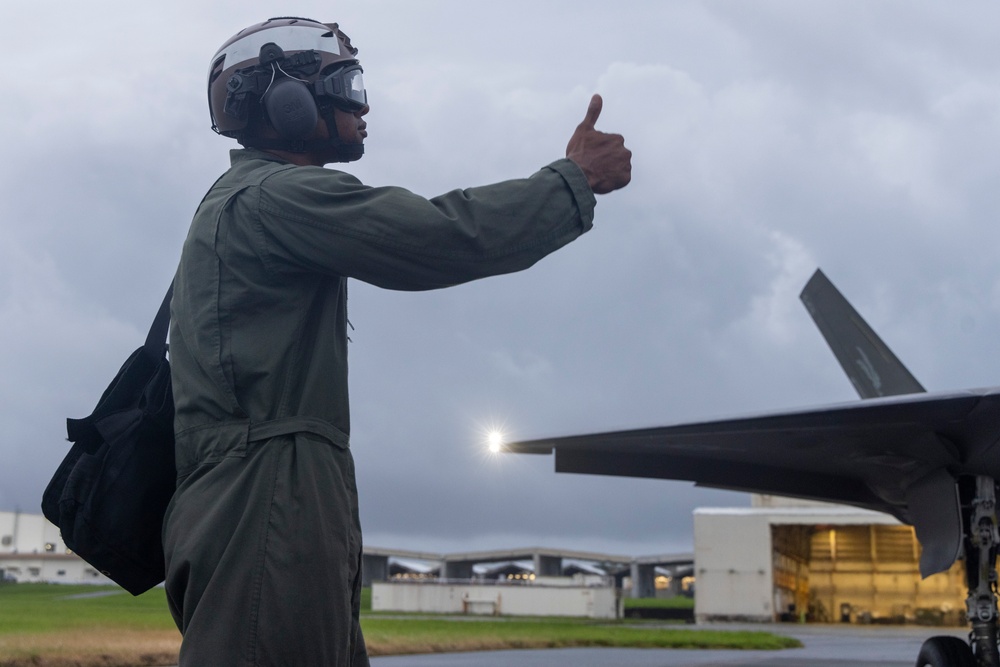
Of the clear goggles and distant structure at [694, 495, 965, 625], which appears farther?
distant structure at [694, 495, 965, 625]

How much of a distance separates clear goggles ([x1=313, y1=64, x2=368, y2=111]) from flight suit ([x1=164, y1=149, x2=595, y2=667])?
0.29 m

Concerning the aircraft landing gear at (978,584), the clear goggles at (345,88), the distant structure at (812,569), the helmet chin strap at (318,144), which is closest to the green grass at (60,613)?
the aircraft landing gear at (978,584)

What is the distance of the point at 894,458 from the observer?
6.07 m

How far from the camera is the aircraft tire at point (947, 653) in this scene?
222 inches

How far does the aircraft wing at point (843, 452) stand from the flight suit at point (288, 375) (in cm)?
381

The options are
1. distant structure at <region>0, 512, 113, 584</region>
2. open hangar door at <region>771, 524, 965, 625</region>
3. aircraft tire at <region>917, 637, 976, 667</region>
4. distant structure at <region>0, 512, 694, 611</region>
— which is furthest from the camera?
distant structure at <region>0, 512, 694, 611</region>

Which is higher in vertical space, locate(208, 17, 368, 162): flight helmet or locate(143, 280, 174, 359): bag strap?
locate(208, 17, 368, 162): flight helmet

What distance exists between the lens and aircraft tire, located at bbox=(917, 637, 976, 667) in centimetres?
564

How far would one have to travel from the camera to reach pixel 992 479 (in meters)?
5.79

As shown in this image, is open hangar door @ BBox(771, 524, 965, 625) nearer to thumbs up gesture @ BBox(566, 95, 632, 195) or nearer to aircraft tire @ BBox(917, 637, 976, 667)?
aircraft tire @ BBox(917, 637, 976, 667)

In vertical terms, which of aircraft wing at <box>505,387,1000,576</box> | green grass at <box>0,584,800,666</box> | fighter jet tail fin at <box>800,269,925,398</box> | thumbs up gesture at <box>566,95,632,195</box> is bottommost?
green grass at <box>0,584,800,666</box>

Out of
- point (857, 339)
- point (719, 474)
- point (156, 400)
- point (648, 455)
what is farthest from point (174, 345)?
point (857, 339)

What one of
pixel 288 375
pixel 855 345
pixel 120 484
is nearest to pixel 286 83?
pixel 288 375

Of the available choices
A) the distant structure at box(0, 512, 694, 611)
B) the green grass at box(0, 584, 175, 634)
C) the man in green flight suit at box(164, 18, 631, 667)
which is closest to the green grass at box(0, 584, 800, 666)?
the green grass at box(0, 584, 175, 634)
